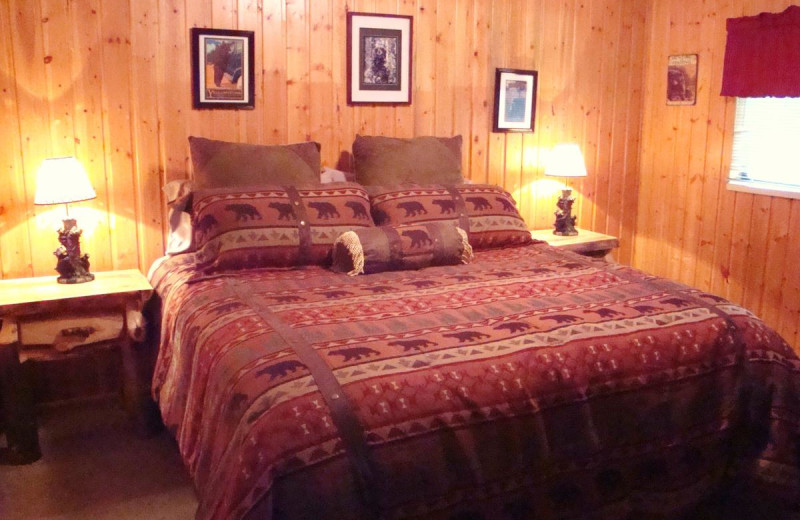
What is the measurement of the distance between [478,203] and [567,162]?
979 millimetres

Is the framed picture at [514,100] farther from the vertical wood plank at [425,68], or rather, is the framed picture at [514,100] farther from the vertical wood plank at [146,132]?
the vertical wood plank at [146,132]

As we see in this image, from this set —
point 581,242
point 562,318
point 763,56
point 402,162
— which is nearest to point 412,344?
point 562,318

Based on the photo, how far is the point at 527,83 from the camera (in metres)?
4.06

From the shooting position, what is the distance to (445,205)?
317 centimetres

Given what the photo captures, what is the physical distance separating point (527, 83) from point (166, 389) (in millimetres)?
2675

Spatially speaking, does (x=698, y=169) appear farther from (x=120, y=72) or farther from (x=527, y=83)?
(x=120, y=72)

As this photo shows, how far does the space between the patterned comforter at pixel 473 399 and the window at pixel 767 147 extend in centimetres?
163

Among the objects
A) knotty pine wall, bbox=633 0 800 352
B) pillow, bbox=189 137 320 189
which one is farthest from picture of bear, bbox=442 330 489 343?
knotty pine wall, bbox=633 0 800 352

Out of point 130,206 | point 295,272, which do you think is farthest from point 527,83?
point 130,206

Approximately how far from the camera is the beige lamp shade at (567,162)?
397 centimetres

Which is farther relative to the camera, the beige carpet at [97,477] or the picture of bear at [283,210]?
the picture of bear at [283,210]

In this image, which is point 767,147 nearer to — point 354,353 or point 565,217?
point 565,217

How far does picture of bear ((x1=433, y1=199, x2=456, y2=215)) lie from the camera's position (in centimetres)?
314

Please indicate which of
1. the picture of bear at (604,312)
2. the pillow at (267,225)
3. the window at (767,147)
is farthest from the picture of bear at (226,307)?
the window at (767,147)
